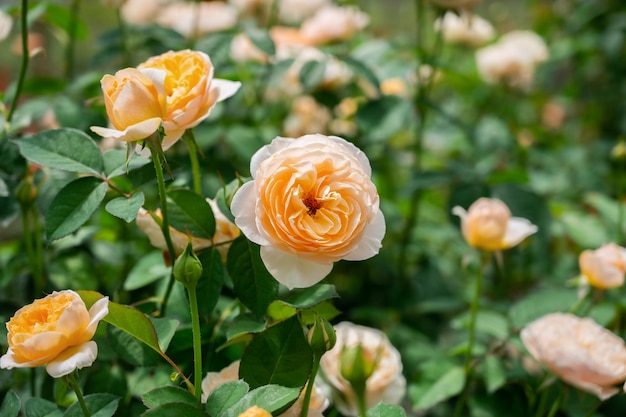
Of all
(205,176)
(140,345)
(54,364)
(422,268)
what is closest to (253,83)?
(205,176)

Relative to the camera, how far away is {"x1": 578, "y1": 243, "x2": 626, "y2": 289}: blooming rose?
0.70 metres

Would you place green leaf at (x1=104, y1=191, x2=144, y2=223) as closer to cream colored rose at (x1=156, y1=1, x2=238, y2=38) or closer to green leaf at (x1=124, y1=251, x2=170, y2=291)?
green leaf at (x1=124, y1=251, x2=170, y2=291)

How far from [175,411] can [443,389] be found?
40 centimetres

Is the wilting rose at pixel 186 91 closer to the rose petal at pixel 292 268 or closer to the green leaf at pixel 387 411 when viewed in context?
the rose petal at pixel 292 268

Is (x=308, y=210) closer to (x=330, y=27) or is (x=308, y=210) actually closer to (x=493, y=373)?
(x=493, y=373)

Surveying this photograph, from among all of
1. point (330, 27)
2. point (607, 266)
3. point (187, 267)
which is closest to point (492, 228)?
point (607, 266)

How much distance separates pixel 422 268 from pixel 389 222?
0.35 ft

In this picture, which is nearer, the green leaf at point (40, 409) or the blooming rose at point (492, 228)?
the green leaf at point (40, 409)

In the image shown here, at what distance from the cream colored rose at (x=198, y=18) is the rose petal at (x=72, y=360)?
2.57 ft

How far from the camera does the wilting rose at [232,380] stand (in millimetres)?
501

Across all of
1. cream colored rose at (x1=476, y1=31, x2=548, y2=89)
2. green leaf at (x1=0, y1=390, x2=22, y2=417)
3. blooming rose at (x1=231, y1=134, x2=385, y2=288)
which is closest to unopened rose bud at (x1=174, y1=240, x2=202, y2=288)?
blooming rose at (x1=231, y1=134, x2=385, y2=288)

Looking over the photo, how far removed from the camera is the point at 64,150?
582mm

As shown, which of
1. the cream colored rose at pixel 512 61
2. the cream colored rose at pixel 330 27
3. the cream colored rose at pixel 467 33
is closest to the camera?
the cream colored rose at pixel 330 27

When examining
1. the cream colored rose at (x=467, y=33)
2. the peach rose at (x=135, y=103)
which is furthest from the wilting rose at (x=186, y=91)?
the cream colored rose at (x=467, y=33)
